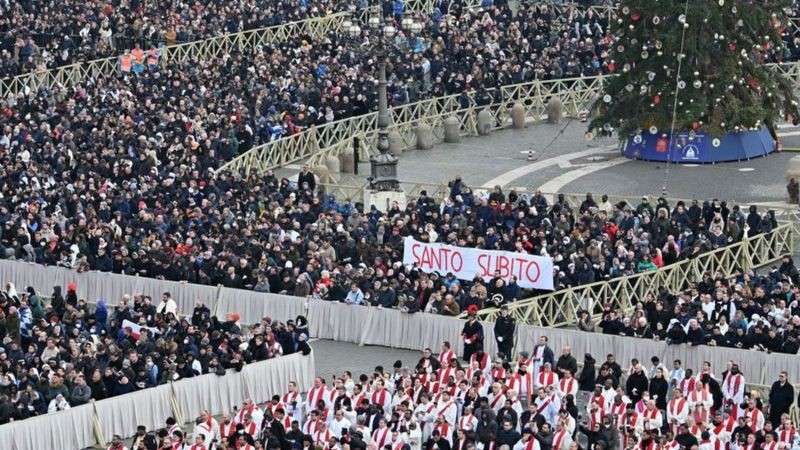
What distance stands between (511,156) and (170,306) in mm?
20529

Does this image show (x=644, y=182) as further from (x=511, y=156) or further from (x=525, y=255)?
(x=525, y=255)

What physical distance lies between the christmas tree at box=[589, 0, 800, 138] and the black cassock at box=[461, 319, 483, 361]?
1839cm

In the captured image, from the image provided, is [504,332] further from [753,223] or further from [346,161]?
[346,161]

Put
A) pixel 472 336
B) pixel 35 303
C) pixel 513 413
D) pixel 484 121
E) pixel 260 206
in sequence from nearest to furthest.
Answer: pixel 513 413, pixel 472 336, pixel 35 303, pixel 260 206, pixel 484 121

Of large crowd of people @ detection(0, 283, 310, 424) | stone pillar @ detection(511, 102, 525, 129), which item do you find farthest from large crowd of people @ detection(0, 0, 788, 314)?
large crowd of people @ detection(0, 283, 310, 424)

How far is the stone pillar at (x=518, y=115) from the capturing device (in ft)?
230

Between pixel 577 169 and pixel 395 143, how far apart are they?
5.16 metres

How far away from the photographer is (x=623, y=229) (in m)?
51.8

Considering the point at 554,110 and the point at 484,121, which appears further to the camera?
the point at 554,110

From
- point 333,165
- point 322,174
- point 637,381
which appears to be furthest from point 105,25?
point 637,381

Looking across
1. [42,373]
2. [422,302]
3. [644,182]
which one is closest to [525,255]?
[422,302]

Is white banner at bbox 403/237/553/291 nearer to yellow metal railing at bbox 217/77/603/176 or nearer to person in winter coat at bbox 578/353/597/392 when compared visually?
person in winter coat at bbox 578/353/597/392

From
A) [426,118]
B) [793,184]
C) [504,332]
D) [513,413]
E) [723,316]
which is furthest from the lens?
[426,118]

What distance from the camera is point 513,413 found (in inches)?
1597
